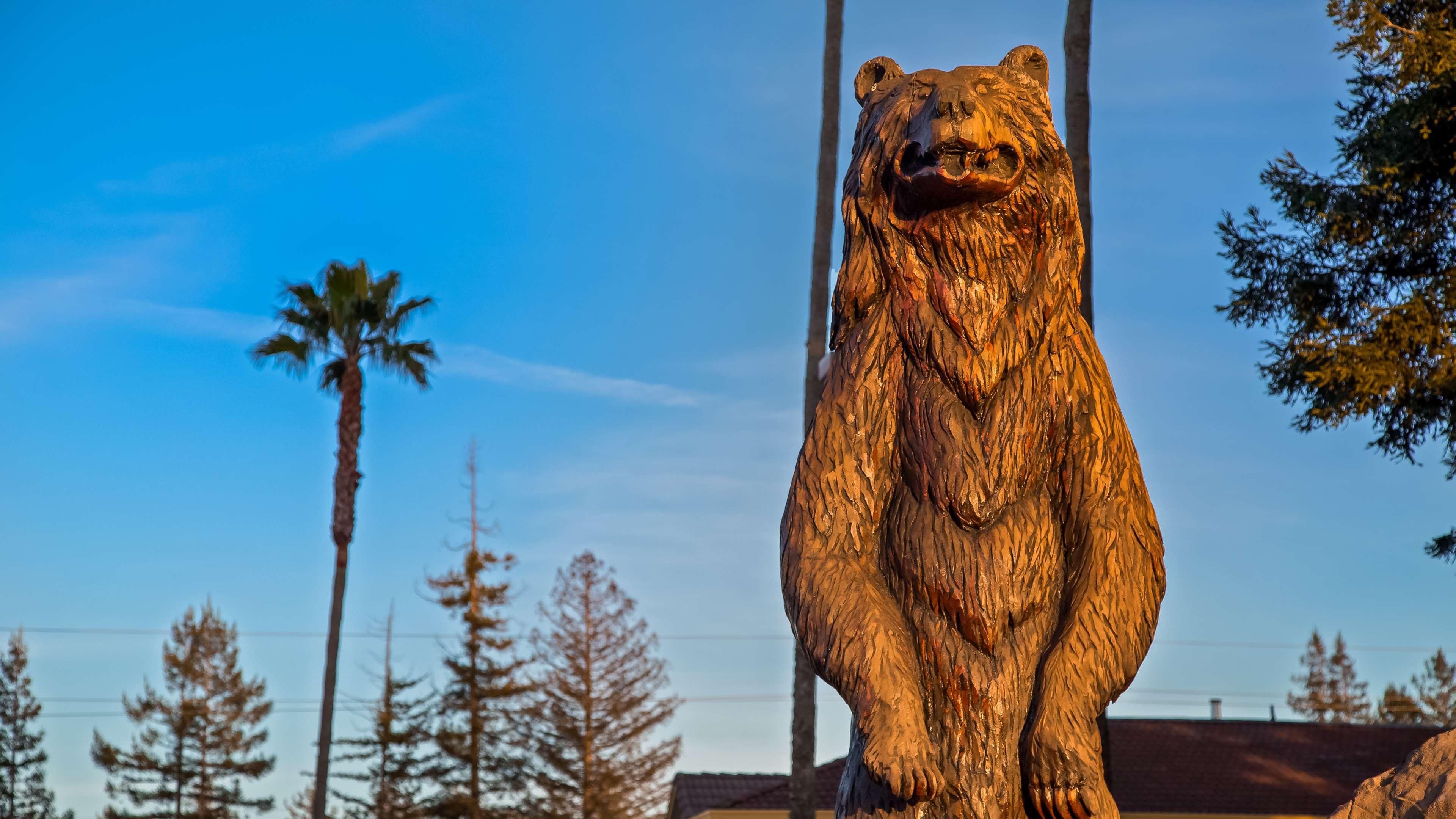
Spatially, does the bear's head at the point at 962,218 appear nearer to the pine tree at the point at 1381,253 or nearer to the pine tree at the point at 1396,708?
the pine tree at the point at 1381,253

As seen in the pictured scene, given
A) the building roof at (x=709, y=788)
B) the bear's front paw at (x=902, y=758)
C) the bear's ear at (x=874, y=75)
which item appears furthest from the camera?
the building roof at (x=709, y=788)

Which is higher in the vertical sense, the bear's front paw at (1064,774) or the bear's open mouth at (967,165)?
the bear's open mouth at (967,165)

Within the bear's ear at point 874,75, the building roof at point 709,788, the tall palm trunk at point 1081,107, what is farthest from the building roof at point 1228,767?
the bear's ear at point 874,75

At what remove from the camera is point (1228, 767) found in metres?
22.0

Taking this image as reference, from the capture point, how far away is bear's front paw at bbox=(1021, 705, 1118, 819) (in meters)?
2.72

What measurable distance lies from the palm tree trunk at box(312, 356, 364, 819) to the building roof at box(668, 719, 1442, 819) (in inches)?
234

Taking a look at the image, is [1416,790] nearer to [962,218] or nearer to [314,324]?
[962,218]

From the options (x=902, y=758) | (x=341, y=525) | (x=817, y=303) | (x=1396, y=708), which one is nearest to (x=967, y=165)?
(x=902, y=758)

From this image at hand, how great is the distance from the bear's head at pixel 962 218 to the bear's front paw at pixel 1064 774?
2.48ft

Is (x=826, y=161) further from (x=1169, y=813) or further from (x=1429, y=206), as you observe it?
(x=1169, y=813)

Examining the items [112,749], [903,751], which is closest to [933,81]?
[903,751]

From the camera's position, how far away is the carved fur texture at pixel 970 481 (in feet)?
9.19

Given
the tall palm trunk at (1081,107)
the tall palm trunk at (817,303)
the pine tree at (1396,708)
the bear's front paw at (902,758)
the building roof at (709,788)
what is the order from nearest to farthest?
1. the bear's front paw at (902,758)
2. the tall palm trunk at (1081,107)
3. the tall palm trunk at (817,303)
4. the building roof at (709,788)
5. the pine tree at (1396,708)

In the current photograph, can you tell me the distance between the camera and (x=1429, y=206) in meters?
11.2
